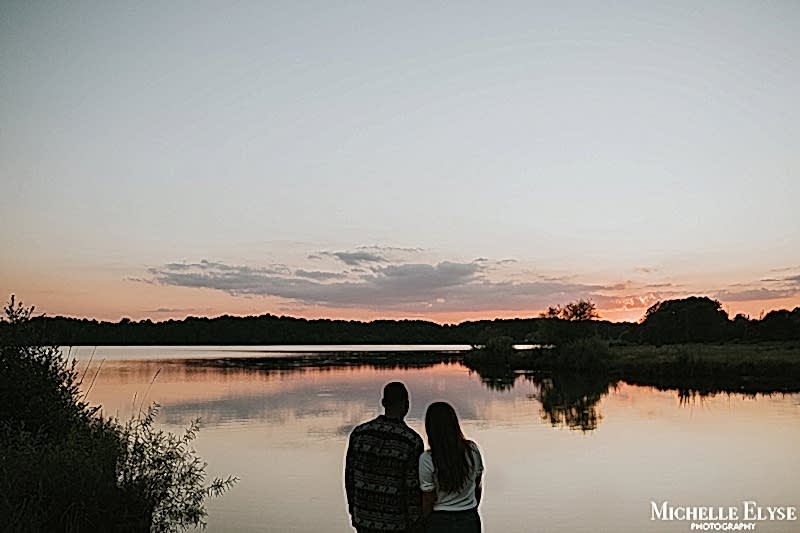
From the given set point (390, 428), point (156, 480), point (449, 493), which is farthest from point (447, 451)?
point (156, 480)

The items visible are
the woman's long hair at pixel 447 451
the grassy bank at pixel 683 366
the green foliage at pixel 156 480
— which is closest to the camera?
the woman's long hair at pixel 447 451

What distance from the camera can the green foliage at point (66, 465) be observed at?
6.89 meters

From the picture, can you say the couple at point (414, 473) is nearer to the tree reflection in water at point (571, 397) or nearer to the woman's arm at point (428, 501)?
the woman's arm at point (428, 501)

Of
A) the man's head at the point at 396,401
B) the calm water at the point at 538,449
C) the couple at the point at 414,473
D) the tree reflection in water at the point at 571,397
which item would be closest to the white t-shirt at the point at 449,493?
the couple at the point at 414,473

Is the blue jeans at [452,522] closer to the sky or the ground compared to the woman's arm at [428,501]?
closer to the ground

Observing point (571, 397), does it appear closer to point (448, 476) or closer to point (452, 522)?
point (452, 522)

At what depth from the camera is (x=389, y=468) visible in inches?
180

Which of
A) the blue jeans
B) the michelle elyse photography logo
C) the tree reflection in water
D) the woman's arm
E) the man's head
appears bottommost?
the michelle elyse photography logo

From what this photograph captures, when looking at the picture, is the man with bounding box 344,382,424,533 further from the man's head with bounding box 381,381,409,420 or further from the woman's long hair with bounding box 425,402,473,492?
the woman's long hair with bounding box 425,402,473,492

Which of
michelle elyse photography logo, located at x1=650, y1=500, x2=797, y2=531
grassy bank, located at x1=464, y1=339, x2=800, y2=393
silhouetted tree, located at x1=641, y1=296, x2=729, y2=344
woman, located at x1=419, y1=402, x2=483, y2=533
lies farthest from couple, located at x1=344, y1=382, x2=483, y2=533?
silhouetted tree, located at x1=641, y1=296, x2=729, y2=344

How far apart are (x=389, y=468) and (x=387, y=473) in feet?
0.11

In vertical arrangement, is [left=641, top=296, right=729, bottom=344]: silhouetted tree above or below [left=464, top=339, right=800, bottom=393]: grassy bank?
above

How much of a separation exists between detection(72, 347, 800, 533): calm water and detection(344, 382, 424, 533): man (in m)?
6.37

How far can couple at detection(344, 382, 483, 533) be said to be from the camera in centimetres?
446
